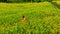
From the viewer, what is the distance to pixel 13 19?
22.7m

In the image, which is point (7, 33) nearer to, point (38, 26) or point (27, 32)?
point (27, 32)

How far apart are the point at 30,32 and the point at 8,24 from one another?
3.74 metres

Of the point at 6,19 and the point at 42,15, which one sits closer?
the point at 6,19

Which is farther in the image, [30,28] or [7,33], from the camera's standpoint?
[30,28]

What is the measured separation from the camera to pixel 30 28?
19.5m

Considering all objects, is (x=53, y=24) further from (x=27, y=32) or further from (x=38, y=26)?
(x=27, y=32)

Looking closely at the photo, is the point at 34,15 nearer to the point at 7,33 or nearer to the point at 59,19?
the point at 59,19

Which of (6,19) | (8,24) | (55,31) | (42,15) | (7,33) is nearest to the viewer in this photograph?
(7,33)

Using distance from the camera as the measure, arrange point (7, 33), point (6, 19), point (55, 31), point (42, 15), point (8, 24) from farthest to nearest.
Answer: point (42, 15) < point (6, 19) < point (8, 24) < point (55, 31) < point (7, 33)

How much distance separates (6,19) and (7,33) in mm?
5325

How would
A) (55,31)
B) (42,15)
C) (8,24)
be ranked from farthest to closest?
1. (42,15)
2. (8,24)
3. (55,31)

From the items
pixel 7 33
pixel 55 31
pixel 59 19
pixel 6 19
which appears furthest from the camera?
pixel 59 19

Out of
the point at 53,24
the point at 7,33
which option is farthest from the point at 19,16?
the point at 7,33

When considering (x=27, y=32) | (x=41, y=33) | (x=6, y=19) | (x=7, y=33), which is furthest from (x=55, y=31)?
(x=6, y=19)
